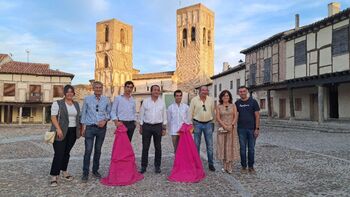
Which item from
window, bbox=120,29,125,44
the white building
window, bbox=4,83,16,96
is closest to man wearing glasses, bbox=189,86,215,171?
the white building

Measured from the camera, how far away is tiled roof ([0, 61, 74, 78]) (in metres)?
31.7

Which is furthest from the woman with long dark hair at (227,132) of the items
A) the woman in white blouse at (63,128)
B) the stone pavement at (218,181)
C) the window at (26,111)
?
the window at (26,111)

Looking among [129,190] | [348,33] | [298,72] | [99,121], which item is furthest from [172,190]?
[298,72]

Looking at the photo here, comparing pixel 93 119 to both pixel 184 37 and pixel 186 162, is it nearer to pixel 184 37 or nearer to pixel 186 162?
pixel 186 162

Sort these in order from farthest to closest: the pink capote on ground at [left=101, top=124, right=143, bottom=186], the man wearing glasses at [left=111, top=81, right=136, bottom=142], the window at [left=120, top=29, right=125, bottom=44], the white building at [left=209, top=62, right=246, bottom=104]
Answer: the window at [left=120, top=29, right=125, bottom=44] → the white building at [left=209, top=62, right=246, bottom=104] → the man wearing glasses at [left=111, top=81, right=136, bottom=142] → the pink capote on ground at [left=101, top=124, right=143, bottom=186]

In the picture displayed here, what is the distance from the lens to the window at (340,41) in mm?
16609

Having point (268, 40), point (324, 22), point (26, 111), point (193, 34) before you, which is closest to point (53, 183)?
point (324, 22)

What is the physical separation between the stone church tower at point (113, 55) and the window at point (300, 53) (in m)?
41.5

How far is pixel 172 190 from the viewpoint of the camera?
4.92 metres

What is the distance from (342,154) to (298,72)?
519 inches

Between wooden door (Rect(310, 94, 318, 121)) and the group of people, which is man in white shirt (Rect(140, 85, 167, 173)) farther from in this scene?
wooden door (Rect(310, 94, 318, 121))

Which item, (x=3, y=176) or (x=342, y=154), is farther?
(x=342, y=154)

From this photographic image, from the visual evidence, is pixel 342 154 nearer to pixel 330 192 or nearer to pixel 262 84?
pixel 330 192

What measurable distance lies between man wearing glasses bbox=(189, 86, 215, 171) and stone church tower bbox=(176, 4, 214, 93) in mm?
45004
